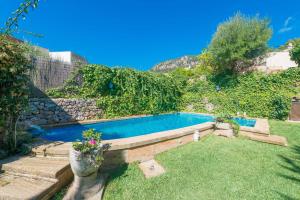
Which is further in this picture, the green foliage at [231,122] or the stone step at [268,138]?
the green foliage at [231,122]

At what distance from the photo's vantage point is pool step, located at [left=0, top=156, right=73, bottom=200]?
2535 millimetres

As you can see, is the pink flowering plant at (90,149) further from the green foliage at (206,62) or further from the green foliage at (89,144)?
the green foliage at (206,62)

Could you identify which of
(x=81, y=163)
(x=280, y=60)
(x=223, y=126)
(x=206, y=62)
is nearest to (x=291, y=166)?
(x=223, y=126)

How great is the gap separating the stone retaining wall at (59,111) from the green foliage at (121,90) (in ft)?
1.68

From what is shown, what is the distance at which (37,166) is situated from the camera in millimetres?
3078

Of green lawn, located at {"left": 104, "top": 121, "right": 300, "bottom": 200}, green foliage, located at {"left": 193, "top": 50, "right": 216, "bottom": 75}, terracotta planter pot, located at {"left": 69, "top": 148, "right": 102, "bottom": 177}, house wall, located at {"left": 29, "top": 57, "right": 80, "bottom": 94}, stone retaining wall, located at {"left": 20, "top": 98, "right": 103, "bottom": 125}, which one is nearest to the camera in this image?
terracotta planter pot, located at {"left": 69, "top": 148, "right": 102, "bottom": 177}

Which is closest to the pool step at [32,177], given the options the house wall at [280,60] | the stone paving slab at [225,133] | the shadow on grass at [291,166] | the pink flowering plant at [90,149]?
the pink flowering plant at [90,149]

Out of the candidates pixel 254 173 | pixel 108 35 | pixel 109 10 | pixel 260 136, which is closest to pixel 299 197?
pixel 254 173

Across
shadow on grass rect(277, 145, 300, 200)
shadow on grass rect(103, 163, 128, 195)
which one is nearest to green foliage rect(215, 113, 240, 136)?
shadow on grass rect(277, 145, 300, 200)

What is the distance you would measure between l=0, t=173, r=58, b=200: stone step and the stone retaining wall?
17.6 feet

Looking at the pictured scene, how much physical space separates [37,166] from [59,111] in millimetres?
6788

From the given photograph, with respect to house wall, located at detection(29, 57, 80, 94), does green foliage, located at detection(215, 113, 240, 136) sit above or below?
below

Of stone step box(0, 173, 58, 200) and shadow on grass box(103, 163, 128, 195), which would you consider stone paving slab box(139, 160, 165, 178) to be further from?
stone step box(0, 173, 58, 200)

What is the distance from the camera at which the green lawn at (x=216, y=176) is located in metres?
3.04
